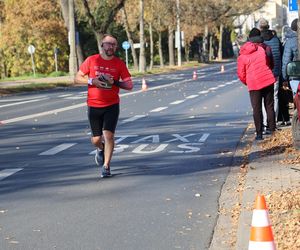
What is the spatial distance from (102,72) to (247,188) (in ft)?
8.00

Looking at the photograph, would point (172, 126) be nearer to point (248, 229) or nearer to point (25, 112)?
point (25, 112)

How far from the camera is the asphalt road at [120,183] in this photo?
6582mm

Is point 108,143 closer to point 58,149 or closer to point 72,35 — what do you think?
point 58,149

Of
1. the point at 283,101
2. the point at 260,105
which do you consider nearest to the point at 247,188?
the point at 260,105

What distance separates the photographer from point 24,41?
67.8m

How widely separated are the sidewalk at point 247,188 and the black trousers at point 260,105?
953 mm

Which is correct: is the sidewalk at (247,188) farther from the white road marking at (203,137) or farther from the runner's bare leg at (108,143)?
the white road marking at (203,137)

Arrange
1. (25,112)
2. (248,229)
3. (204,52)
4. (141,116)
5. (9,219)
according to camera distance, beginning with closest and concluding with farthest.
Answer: (248,229) < (9,219) < (141,116) < (25,112) < (204,52)

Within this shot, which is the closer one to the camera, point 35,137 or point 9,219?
point 9,219

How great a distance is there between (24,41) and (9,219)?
62030 millimetres

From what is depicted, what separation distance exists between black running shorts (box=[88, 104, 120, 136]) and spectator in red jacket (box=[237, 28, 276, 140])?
3567 millimetres

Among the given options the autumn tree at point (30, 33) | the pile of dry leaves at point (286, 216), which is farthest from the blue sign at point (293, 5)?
the autumn tree at point (30, 33)

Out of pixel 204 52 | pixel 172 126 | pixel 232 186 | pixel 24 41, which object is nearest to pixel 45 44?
pixel 24 41

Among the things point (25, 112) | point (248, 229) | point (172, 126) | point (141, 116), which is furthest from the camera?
point (25, 112)
